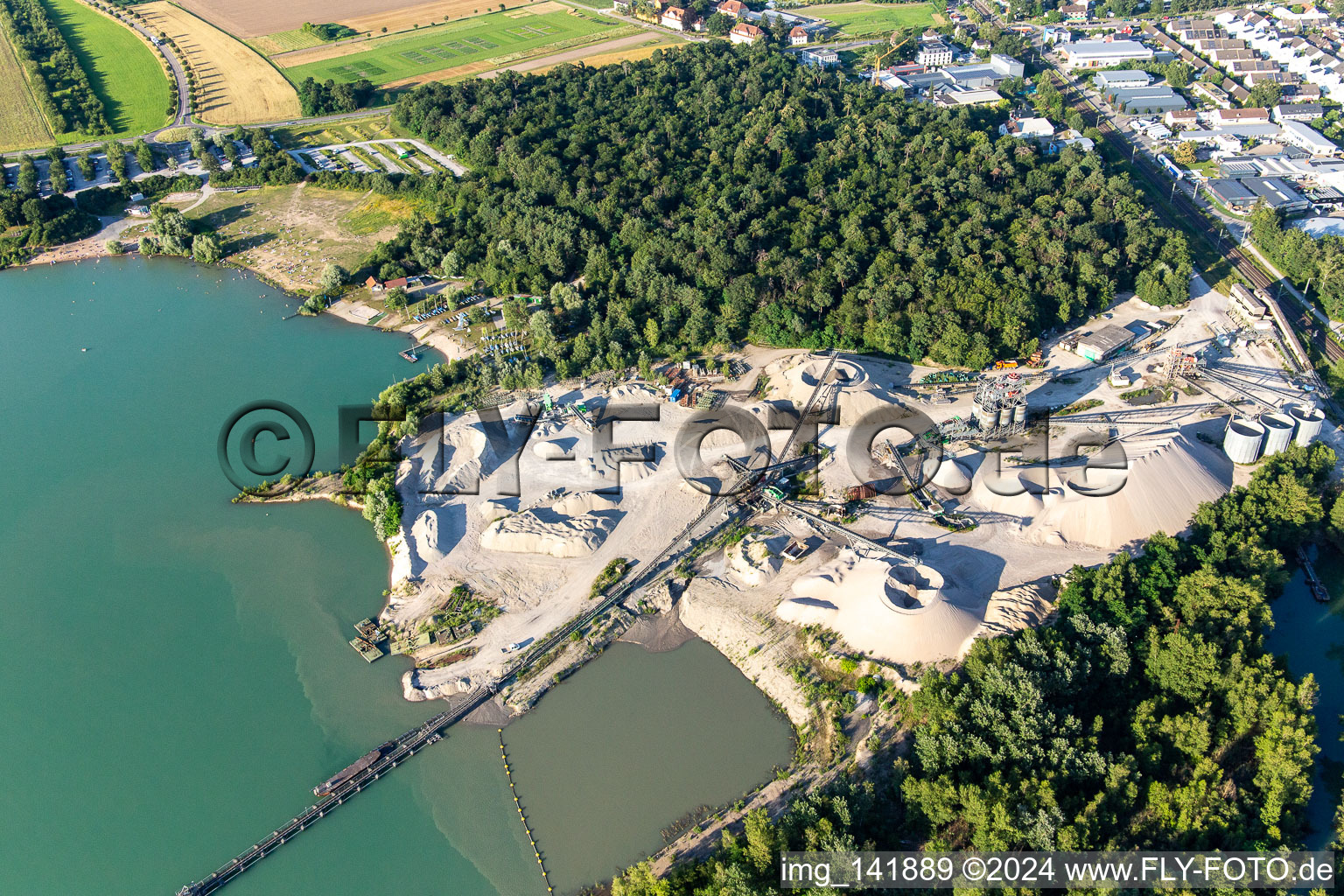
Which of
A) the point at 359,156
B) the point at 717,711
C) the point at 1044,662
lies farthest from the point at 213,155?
the point at 1044,662

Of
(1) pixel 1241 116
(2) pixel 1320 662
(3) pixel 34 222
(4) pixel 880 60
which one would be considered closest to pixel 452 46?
(4) pixel 880 60

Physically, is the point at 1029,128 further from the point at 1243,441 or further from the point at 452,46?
the point at 452,46

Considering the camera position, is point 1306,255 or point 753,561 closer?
point 753,561

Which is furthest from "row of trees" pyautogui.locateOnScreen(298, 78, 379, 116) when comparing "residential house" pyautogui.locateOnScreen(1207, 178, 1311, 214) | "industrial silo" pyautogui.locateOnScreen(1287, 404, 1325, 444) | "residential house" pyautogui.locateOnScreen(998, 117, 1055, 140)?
"industrial silo" pyautogui.locateOnScreen(1287, 404, 1325, 444)

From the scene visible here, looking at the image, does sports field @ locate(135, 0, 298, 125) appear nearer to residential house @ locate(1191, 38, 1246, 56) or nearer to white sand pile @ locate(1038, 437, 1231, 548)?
white sand pile @ locate(1038, 437, 1231, 548)

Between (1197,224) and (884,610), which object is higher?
(1197,224)

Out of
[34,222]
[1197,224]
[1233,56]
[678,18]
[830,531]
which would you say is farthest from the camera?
[678,18]

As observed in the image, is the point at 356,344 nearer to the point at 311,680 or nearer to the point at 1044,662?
the point at 311,680
